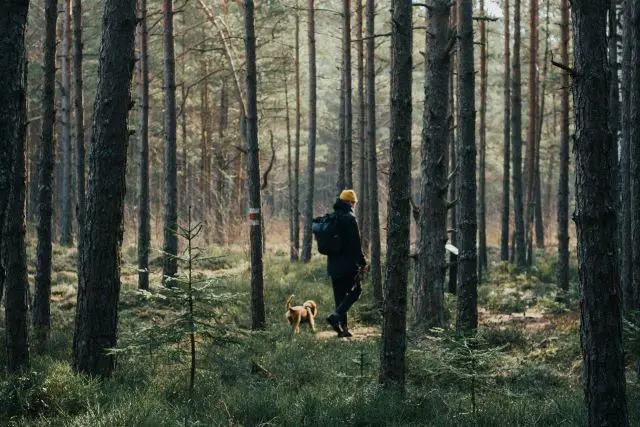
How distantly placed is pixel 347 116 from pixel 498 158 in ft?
84.7

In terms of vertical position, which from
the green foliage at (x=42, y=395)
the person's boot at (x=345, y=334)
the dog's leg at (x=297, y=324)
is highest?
the green foliage at (x=42, y=395)

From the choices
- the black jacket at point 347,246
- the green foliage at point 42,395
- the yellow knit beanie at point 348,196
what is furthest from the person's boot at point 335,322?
the green foliage at point 42,395

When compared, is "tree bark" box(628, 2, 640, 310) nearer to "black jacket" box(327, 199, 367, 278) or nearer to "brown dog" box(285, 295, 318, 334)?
"black jacket" box(327, 199, 367, 278)

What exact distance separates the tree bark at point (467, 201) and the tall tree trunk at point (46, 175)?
550cm

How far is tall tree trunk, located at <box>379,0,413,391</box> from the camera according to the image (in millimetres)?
6367

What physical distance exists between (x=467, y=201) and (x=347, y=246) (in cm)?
256

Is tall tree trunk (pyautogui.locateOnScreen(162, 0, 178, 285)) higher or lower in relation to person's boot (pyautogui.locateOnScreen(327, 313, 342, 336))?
higher

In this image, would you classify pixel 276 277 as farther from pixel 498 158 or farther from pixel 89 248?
pixel 498 158

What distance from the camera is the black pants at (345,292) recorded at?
36.7ft

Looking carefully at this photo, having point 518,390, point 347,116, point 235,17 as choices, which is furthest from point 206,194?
point 518,390

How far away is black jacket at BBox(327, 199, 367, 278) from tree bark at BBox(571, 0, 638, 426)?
667cm

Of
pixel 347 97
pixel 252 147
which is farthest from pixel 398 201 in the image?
pixel 347 97

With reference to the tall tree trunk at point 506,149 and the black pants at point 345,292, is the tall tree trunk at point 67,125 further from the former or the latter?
the tall tree trunk at point 506,149

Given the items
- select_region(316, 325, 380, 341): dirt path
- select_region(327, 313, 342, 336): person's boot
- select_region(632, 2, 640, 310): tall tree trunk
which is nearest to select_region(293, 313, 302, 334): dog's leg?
select_region(316, 325, 380, 341): dirt path
